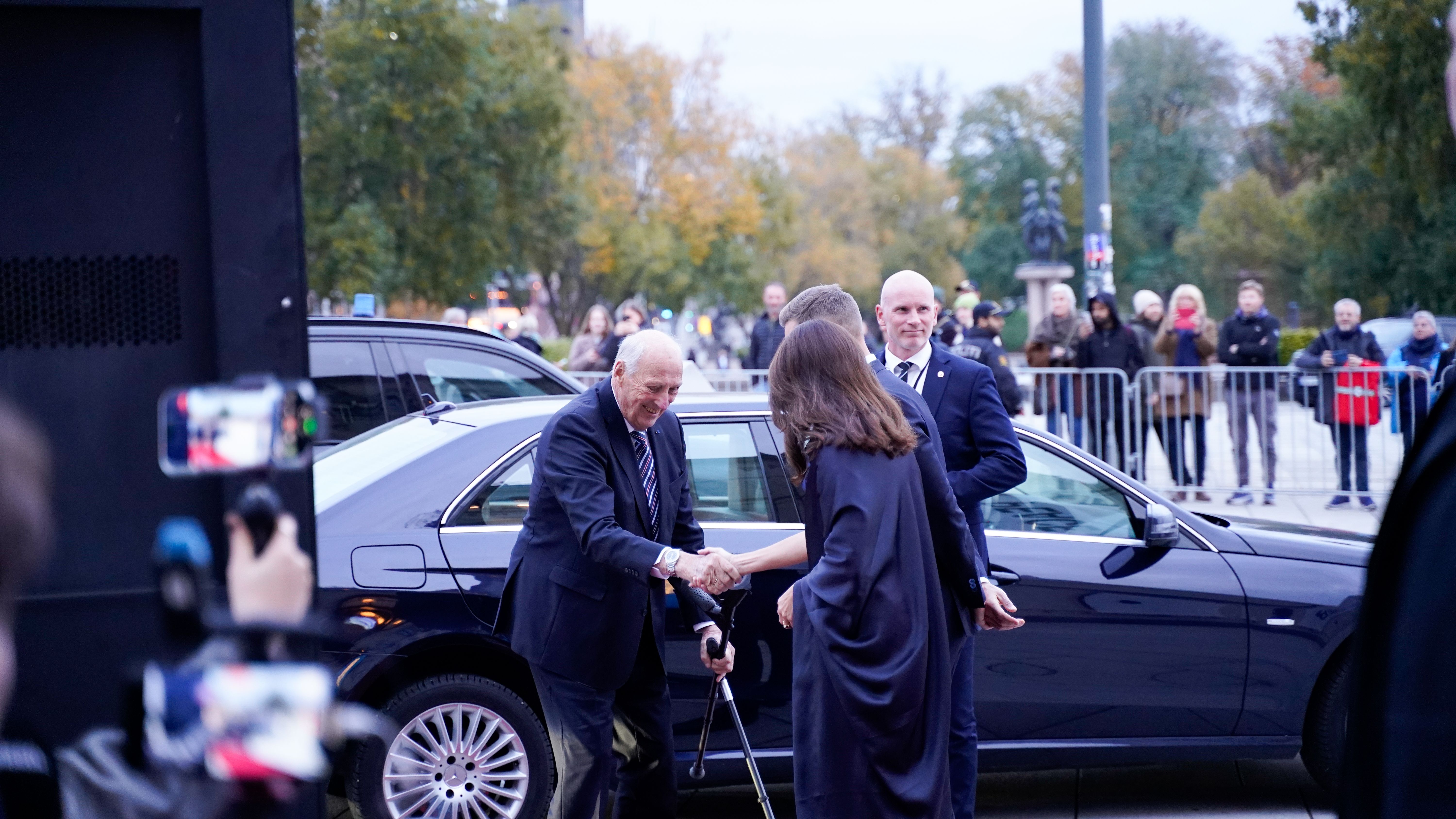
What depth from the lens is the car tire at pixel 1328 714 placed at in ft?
18.5

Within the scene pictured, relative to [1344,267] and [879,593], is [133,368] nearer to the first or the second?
[879,593]

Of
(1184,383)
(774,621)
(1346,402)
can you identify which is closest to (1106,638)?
(774,621)

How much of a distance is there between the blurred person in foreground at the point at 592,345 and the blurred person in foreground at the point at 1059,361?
4175mm

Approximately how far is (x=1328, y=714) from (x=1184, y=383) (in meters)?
7.67

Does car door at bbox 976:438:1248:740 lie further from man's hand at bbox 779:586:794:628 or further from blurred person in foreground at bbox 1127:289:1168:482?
blurred person in foreground at bbox 1127:289:1168:482

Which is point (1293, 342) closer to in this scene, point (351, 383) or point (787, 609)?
point (351, 383)

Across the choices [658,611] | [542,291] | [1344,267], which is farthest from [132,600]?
[542,291]

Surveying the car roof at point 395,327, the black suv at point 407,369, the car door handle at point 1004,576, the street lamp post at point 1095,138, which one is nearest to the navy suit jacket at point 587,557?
the car door handle at point 1004,576

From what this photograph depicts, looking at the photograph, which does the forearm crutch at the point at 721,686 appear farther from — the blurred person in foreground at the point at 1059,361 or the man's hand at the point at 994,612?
the blurred person in foreground at the point at 1059,361

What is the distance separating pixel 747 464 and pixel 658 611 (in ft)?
3.69

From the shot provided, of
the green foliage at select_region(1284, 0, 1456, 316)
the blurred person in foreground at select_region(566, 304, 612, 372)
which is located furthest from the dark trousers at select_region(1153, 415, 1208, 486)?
the blurred person in foreground at select_region(566, 304, 612, 372)

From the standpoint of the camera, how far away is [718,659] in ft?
15.6

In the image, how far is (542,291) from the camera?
56.8 metres

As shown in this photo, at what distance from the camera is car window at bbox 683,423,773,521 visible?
5.59 m
